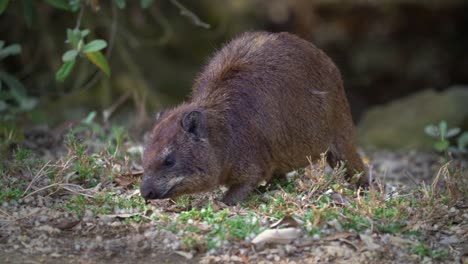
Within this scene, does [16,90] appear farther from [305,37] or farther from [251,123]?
[305,37]

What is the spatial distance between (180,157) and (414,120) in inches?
234

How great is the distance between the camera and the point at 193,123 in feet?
21.3

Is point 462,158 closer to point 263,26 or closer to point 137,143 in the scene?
point 137,143

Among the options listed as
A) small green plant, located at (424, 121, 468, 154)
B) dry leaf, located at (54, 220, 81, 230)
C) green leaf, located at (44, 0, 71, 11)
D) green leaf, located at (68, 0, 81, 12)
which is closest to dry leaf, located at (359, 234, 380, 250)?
dry leaf, located at (54, 220, 81, 230)

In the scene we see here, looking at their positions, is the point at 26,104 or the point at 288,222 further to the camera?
the point at 26,104

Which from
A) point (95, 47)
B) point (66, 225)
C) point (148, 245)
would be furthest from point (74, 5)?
point (148, 245)

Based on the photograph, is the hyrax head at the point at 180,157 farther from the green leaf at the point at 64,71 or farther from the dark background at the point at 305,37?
the dark background at the point at 305,37

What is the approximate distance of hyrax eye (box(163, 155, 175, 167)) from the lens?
6.34m

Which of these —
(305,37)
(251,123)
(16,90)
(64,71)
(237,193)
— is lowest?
A: (305,37)

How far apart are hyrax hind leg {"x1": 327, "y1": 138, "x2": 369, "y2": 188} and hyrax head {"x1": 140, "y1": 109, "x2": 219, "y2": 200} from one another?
139 cm

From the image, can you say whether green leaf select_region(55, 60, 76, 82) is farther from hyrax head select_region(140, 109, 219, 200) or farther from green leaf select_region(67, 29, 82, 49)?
hyrax head select_region(140, 109, 219, 200)

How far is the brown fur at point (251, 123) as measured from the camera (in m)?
6.43

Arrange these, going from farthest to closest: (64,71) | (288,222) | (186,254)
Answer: (64,71) < (288,222) < (186,254)

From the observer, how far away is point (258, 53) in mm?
7102
